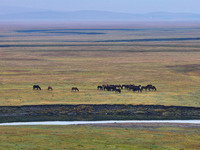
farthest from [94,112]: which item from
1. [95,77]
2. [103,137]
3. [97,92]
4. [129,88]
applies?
[95,77]

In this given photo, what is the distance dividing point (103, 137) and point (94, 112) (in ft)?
29.4

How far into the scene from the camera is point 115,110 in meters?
38.3

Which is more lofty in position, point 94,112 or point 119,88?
point 119,88

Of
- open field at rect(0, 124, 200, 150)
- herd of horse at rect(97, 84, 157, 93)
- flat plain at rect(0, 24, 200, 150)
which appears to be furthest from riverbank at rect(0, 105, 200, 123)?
herd of horse at rect(97, 84, 157, 93)

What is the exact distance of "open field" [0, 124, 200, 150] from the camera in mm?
26203

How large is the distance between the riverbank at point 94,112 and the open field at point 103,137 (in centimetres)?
338

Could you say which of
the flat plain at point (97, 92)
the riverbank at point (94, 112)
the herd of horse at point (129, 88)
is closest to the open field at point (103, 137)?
the flat plain at point (97, 92)

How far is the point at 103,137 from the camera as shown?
28797 mm

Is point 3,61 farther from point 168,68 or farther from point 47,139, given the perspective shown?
point 47,139

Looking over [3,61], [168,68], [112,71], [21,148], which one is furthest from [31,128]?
[3,61]

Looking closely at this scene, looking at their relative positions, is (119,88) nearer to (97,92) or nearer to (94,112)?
(97,92)

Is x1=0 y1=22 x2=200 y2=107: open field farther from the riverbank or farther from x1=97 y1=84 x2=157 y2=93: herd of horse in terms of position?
the riverbank

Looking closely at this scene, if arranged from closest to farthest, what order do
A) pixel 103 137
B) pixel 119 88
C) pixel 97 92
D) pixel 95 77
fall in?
pixel 103 137 < pixel 97 92 < pixel 119 88 < pixel 95 77

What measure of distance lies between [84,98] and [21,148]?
1798 cm
